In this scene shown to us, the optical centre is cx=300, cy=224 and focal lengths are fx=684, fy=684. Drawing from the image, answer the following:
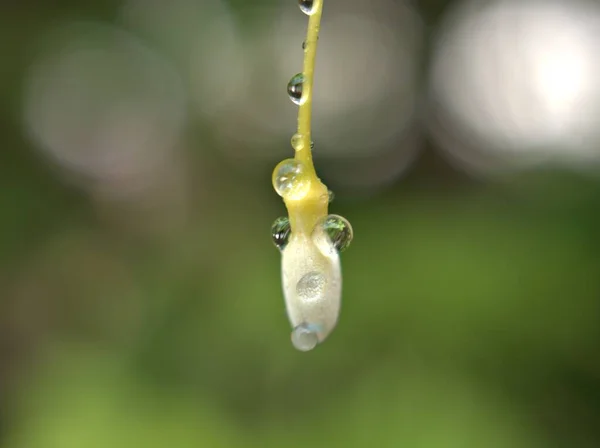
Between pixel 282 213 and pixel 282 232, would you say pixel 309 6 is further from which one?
pixel 282 213

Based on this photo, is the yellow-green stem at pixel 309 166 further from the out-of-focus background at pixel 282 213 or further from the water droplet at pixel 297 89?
the out-of-focus background at pixel 282 213

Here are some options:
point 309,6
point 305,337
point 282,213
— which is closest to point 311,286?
point 305,337

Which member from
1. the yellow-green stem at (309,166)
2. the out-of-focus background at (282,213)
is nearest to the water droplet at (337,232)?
the yellow-green stem at (309,166)

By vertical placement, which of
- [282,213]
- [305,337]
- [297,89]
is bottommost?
[305,337]

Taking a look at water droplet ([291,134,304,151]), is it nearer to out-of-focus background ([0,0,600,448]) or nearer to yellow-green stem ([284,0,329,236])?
yellow-green stem ([284,0,329,236])

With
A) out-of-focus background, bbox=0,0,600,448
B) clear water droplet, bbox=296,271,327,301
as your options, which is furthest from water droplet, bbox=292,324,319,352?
out-of-focus background, bbox=0,0,600,448
